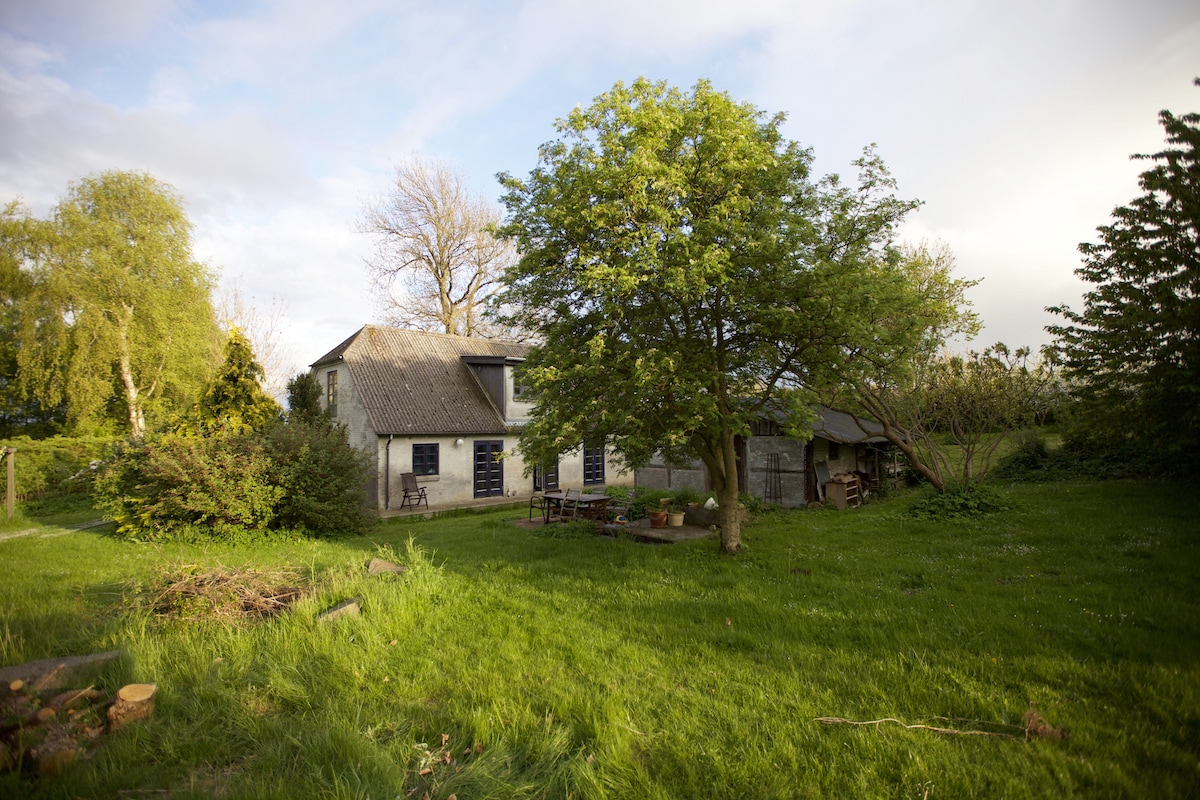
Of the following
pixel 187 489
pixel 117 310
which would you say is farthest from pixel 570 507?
pixel 117 310

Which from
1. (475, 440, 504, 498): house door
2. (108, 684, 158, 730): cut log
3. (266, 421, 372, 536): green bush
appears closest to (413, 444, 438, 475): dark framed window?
(475, 440, 504, 498): house door

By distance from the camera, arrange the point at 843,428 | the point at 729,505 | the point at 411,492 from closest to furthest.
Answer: the point at 729,505
the point at 843,428
the point at 411,492

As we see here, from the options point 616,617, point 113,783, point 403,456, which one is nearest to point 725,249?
point 616,617

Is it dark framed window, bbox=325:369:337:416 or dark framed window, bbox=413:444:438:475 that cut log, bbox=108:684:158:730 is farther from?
dark framed window, bbox=325:369:337:416

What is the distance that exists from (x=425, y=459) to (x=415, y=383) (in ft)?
10.5

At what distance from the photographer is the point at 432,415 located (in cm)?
1991

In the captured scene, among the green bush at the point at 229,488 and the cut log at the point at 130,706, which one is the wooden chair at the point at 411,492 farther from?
the cut log at the point at 130,706

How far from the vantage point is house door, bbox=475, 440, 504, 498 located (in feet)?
67.3

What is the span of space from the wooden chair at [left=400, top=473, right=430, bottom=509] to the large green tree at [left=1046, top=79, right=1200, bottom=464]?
17.3 meters

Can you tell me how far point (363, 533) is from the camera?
516 inches

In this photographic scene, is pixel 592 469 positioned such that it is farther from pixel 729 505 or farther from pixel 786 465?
pixel 729 505

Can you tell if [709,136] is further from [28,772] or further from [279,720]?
[28,772]

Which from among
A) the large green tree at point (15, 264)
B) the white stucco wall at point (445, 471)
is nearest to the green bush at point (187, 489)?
the white stucco wall at point (445, 471)

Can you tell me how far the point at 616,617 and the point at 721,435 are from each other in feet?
12.5
